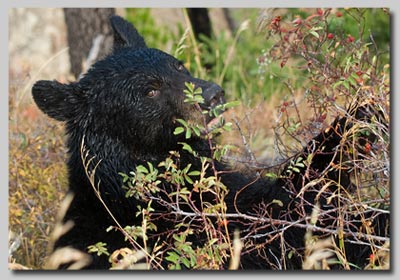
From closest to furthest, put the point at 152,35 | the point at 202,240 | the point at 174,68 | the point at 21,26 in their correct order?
the point at 202,240 → the point at 174,68 → the point at 152,35 → the point at 21,26

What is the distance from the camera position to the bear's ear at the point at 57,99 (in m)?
4.64

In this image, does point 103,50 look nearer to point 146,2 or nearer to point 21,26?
point 146,2

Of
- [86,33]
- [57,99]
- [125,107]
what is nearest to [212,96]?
[125,107]

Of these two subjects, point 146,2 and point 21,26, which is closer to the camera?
point 146,2

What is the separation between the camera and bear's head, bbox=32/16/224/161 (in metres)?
4.75

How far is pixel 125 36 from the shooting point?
17.7 ft

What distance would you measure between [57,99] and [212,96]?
93cm

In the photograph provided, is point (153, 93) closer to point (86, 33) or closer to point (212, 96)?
point (212, 96)

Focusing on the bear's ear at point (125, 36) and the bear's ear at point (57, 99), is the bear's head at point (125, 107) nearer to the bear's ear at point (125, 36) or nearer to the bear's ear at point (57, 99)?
the bear's ear at point (57, 99)

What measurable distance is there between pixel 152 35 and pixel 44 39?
6.36m

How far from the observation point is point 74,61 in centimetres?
807

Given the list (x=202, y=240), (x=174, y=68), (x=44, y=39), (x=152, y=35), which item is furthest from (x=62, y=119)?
(x=44, y=39)

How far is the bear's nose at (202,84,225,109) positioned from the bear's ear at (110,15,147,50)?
1.02 m

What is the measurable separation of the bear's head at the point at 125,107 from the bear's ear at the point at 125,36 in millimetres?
527
